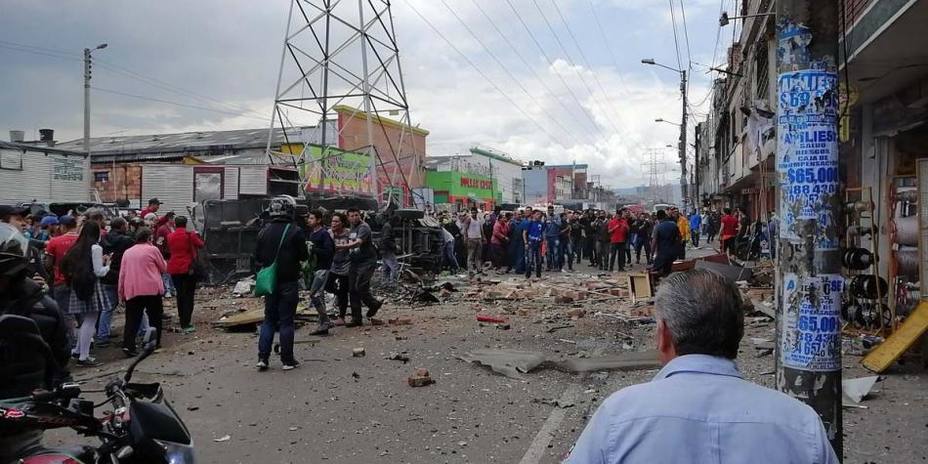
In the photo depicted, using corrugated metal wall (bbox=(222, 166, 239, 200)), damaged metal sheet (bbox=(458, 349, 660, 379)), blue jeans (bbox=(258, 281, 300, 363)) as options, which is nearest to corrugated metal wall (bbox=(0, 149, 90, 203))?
corrugated metal wall (bbox=(222, 166, 239, 200))

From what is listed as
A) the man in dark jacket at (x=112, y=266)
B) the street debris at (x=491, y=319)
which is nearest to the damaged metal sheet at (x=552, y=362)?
the street debris at (x=491, y=319)

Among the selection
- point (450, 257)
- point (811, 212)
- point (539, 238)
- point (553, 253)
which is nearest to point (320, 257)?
point (811, 212)

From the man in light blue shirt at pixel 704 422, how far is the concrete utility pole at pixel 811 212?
2.04 m

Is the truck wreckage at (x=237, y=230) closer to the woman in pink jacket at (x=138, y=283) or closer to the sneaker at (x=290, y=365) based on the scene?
the woman in pink jacket at (x=138, y=283)

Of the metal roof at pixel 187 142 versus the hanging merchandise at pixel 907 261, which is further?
the metal roof at pixel 187 142

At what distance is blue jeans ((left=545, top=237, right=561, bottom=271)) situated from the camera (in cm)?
2155

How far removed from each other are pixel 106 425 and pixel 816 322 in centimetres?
334

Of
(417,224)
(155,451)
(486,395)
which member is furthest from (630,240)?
(155,451)

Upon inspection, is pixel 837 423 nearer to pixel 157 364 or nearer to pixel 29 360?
pixel 29 360

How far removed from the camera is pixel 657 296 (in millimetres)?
2002

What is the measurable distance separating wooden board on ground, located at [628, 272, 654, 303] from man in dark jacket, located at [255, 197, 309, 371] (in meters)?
7.64

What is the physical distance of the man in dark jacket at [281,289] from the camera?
7938 mm

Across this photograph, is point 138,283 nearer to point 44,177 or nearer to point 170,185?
point 44,177

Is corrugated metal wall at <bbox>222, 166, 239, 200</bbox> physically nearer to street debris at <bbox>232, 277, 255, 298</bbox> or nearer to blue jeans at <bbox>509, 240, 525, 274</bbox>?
street debris at <bbox>232, 277, 255, 298</bbox>
